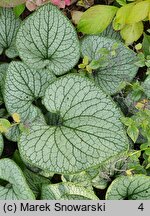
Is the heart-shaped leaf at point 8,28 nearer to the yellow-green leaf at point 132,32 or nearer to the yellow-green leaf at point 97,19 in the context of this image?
the yellow-green leaf at point 97,19

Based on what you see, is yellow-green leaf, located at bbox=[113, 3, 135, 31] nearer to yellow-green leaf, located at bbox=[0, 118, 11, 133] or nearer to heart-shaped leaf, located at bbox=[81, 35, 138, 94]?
heart-shaped leaf, located at bbox=[81, 35, 138, 94]

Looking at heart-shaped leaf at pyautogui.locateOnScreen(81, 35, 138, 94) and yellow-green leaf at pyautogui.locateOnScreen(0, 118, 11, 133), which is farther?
heart-shaped leaf at pyautogui.locateOnScreen(81, 35, 138, 94)

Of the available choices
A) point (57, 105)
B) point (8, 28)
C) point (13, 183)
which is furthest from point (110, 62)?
point (13, 183)

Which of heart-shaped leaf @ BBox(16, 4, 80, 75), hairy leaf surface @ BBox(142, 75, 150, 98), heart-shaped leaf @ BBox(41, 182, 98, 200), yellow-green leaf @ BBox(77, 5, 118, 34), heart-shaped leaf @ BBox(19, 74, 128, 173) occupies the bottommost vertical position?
heart-shaped leaf @ BBox(41, 182, 98, 200)

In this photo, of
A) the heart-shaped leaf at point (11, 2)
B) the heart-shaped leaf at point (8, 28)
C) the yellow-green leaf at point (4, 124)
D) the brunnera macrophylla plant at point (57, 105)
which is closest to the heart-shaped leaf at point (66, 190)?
the brunnera macrophylla plant at point (57, 105)

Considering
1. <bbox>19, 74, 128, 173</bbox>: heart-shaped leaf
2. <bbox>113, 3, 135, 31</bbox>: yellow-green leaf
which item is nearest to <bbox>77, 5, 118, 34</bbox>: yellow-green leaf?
<bbox>113, 3, 135, 31</bbox>: yellow-green leaf

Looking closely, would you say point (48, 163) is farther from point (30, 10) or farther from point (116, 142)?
point (30, 10)

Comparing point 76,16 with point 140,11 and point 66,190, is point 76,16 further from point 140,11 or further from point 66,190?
point 66,190
